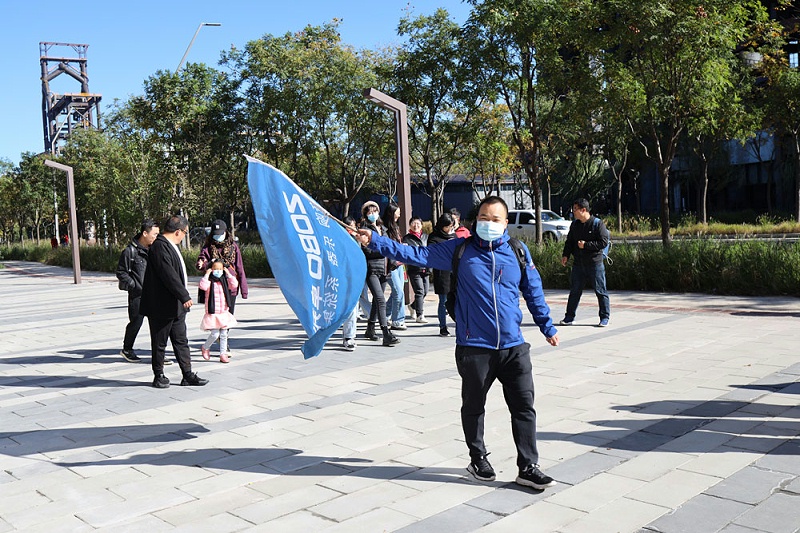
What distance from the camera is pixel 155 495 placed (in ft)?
16.1

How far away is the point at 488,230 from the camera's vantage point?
16.0ft

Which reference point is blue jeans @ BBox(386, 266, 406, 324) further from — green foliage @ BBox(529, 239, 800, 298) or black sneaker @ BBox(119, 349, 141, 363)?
green foliage @ BBox(529, 239, 800, 298)

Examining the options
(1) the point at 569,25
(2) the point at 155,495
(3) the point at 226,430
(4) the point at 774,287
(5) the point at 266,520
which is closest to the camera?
(5) the point at 266,520

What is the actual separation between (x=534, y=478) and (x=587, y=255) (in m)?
7.07

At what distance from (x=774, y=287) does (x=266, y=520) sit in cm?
1169

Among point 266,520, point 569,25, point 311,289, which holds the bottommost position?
point 266,520

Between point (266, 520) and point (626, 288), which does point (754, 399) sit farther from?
point (626, 288)

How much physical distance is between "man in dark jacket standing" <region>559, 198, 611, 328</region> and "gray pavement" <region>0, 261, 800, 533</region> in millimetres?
660

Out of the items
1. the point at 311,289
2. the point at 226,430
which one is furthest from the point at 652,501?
the point at 226,430

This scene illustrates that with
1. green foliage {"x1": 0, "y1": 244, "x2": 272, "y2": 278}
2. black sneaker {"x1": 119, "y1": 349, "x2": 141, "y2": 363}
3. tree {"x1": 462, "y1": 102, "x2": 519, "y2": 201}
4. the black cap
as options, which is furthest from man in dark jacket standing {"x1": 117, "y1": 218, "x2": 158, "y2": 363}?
tree {"x1": 462, "y1": 102, "x2": 519, "y2": 201}

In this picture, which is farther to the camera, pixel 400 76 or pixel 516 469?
pixel 400 76

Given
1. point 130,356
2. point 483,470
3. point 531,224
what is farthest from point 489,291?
point 531,224

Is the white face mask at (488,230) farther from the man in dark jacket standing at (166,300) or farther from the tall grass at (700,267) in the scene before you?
the tall grass at (700,267)

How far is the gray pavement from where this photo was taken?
14.5 ft
